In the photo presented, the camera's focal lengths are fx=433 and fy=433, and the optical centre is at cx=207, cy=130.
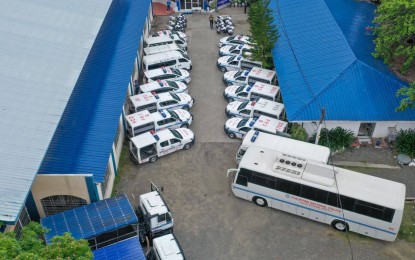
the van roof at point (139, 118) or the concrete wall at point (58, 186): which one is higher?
the van roof at point (139, 118)

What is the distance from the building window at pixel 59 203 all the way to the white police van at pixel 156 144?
212 inches

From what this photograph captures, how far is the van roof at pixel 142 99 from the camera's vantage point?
30692mm

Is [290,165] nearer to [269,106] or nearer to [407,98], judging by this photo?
[269,106]

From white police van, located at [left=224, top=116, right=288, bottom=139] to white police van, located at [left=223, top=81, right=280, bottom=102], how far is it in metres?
2.83

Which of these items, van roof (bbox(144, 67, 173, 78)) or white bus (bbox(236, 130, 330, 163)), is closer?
white bus (bbox(236, 130, 330, 163))

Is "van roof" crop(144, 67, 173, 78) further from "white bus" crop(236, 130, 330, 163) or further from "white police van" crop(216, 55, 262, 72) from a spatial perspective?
"white bus" crop(236, 130, 330, 163)

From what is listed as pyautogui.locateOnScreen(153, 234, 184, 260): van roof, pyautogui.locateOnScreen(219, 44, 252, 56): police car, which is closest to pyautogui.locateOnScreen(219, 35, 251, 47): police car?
pyautogui.locateOnScreen(219, 44, 252, 56): police car

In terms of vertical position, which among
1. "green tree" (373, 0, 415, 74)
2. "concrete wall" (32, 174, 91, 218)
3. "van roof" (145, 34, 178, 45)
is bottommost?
"concrete wall" (32, 174, 91, 218)

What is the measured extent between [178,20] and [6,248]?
3513 cm

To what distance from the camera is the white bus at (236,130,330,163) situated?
2502 cm

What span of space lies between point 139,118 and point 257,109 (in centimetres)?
818

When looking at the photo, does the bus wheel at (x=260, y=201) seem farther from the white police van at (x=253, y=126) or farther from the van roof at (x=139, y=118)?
the van roof at (x=139, y=118)

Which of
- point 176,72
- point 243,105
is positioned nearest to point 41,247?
point 243,105

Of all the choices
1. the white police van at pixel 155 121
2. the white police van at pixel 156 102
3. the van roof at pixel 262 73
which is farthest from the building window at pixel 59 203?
the van roof at pixel 262 73
